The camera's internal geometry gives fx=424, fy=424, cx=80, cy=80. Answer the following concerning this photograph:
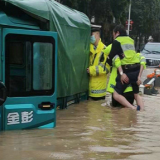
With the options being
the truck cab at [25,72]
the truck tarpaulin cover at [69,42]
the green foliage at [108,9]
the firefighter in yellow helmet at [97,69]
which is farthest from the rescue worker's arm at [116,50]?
the green foliage at [108,9]

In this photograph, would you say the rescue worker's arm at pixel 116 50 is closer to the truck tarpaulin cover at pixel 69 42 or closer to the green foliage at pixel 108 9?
the truck tarpaulin cover at pixel 69 42

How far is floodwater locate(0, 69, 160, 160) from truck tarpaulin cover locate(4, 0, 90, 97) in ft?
A: 2.24

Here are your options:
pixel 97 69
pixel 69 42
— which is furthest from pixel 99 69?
pixel 69 42

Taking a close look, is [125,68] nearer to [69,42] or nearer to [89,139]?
[69,42]

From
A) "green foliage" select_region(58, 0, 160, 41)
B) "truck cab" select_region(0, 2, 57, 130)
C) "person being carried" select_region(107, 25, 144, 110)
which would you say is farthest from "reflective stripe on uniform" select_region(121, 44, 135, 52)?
"green foliage" select_region(58, 0, 160, 41)

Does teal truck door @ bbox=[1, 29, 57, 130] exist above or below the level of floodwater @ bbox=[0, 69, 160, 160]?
above

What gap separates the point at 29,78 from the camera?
5453 mm

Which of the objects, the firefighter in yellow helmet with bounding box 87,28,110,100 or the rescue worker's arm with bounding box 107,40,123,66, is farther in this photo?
the firefighter in yellow helmet with bounding box 87,28,110,100

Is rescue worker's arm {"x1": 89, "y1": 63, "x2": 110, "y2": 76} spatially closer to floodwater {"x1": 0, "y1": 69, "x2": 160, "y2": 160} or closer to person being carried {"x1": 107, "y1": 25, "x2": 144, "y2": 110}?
person being carried {"x1": 107, "y1": 25, "x2": 144, "y2": 110}

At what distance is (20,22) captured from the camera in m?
5.47

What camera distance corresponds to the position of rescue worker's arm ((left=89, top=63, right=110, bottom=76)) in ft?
30.2

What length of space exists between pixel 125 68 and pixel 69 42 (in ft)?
4.27

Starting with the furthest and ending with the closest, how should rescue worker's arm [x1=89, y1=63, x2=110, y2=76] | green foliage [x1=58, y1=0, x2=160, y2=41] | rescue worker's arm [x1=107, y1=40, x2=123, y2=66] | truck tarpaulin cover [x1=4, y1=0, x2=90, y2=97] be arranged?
green foliage [x1=58, y1=0, x2=160, y2=41] < rescue worker's arm [x1=89, y1=63, x2=110, y2=76] < rescue worker's arm [x1=107, y1=40, x2=123, y2=66] < truck tarpaulin cover [x1=4, y1=0, x2=90, y2=97]

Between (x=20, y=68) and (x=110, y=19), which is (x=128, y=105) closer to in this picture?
(x=20, y=68)
